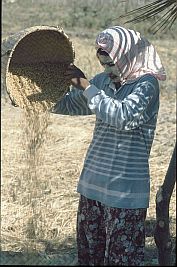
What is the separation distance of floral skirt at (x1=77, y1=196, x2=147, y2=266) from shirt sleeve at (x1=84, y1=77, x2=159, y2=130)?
42 centimetres

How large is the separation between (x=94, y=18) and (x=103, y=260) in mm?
13367

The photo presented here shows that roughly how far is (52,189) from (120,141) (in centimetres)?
286

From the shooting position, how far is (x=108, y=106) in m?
3.00

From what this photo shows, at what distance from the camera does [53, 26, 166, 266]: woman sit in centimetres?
305

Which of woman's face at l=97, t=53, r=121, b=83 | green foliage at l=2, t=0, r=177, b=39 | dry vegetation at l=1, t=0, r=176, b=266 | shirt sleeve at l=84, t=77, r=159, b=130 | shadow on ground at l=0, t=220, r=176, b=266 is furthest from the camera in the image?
green foliage at l=2, t=0, r=177, b=39

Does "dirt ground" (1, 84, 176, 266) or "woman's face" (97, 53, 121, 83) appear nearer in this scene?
"woman's face" (97, 53, 121, 83)

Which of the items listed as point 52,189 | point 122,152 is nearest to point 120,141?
point 122,152

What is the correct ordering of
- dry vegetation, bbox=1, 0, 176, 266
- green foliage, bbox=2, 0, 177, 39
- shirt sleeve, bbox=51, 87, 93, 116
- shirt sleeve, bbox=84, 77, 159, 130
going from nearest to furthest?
1. shirt sleeve, bbox=84, 77, 159, 130
2. shirt sleeve, bbox=51, 87, 93, 116
3. dry vegetation, bbox=1, 0, 176, 266
4. green foliage, bbox=2, 0, 177, 39

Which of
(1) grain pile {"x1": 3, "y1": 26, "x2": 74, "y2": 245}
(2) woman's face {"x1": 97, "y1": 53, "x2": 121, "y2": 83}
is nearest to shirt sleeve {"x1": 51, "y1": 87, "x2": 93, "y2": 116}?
(1) grain pile {"x1": 3, "y1": 26, "x2": 74, "y2": 245}

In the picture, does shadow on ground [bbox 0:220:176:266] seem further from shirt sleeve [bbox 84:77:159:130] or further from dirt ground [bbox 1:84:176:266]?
shirt sleeve [bbox 84:77:159:130]

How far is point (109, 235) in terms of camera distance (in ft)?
10.7

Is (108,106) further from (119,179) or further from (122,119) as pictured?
(119,179)

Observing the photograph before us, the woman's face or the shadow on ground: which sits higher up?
the woman's face

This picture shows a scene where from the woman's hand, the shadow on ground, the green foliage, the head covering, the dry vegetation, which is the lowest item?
the shadow on ground
